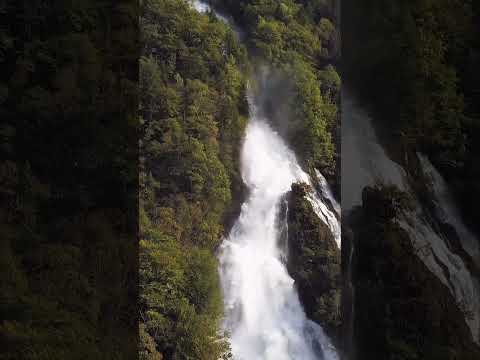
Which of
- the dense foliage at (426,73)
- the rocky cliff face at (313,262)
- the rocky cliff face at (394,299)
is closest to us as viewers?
the rocky cliff face at (313,262)

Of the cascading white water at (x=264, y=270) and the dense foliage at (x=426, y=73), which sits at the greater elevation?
the dense foliage at (x=426, y=73)

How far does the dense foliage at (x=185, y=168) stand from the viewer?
2.75m

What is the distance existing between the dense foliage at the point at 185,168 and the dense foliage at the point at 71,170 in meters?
0.11

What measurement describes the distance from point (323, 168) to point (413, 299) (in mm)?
910

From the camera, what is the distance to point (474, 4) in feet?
11.8

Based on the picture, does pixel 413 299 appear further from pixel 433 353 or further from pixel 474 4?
pixel 474 4

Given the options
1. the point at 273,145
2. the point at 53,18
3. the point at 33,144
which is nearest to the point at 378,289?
the point at 273,145

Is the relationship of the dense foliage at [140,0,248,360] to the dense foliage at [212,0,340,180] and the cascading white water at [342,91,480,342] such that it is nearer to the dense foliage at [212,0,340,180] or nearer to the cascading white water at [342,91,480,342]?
the dense foliage at [212,0,340,180]

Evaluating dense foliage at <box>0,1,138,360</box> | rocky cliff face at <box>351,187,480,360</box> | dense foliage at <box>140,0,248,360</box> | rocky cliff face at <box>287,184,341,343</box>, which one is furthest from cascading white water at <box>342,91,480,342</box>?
dense foliage at <box>0,1,138,360</box>

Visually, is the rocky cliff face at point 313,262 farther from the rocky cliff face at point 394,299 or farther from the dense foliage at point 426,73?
the dense foliage at point 426,73

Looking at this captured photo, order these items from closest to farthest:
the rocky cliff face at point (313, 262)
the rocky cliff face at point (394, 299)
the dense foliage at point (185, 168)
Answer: the dense foliage at point (185, 168) < the rocky cliff face at point (313, 262) < the rocky cliff face at point (394, 299)

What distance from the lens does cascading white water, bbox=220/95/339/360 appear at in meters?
2.81

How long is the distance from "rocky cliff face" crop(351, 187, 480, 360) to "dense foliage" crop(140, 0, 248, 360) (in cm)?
92

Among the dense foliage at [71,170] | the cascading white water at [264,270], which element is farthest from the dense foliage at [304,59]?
the dense foliage at [71,170]
